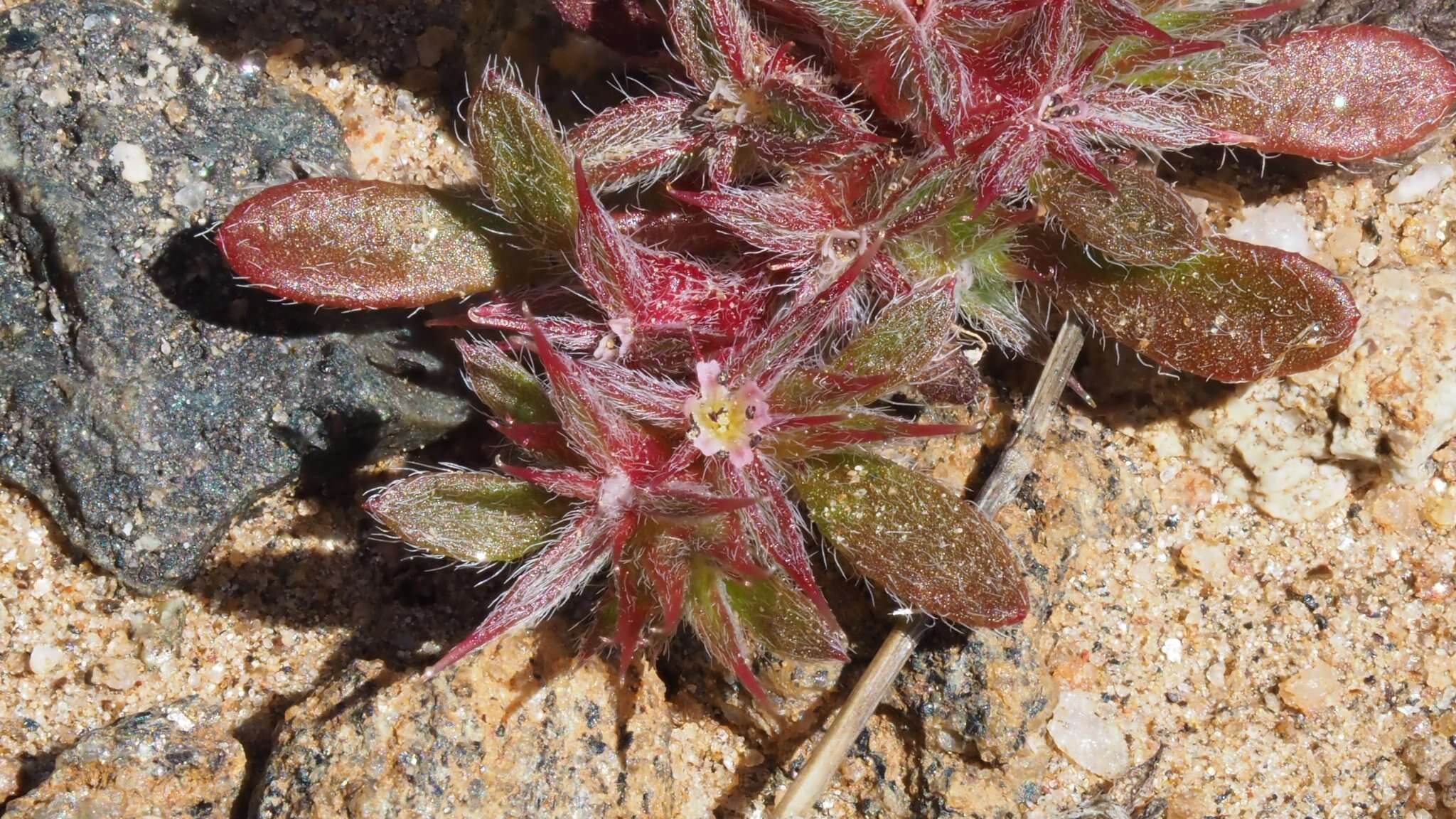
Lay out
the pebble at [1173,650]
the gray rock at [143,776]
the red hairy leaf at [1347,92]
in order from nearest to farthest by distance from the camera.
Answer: the gray rock at [143,776] < the red hairy leaf at [1347,92] < the pebble at [1173,650]

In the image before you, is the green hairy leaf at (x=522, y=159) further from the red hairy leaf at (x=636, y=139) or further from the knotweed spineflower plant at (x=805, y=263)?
the red hairy leaf at (x=636, y=139)

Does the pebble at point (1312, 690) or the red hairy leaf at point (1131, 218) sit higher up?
the red hairy leaf at point (1131, 218)

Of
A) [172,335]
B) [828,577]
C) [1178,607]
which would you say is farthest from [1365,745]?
[172,335]

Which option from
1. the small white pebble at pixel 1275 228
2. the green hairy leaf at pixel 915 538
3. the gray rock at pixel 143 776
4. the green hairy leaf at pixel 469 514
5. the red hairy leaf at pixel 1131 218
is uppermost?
the small white pebble at pixel 1275 228

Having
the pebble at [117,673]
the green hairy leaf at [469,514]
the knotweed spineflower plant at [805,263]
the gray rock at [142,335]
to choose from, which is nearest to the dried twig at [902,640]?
the knotweed spineflower plant at [805,263]

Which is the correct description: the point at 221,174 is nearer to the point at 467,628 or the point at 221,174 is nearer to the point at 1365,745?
the point at 467,628

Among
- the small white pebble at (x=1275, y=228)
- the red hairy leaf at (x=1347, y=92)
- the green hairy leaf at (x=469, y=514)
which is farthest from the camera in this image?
the small white pebble at (x=1275, y=228)

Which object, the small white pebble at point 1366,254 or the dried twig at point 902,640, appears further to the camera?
the small white pebble at point 1366,254
